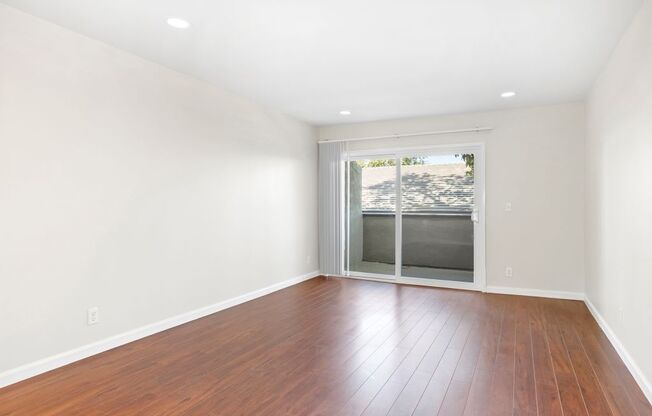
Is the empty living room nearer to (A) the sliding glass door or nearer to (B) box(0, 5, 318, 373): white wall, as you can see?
(B) box(0, 5, 318, 373): white wall

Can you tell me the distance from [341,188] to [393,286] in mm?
1749

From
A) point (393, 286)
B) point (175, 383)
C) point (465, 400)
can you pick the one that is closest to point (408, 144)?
point (393, 286)

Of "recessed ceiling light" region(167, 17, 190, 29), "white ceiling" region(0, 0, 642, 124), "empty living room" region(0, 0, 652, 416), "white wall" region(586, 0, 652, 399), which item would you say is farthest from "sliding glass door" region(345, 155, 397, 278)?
"recessed ceiling light" region(167, 17, 190, 29)

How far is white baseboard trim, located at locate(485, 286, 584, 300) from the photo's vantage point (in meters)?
4.73

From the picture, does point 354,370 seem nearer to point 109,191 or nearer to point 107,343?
point 107,343

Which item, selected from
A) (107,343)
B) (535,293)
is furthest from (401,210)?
(107,343)

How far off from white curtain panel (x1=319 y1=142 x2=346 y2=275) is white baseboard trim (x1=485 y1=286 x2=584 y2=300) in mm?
2293

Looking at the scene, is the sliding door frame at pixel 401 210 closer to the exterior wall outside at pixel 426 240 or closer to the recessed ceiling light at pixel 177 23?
the exterior wall outside at pixel 426 240

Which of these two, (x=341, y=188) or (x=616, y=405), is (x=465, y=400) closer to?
(x=616, y=405)

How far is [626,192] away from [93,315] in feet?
13.8

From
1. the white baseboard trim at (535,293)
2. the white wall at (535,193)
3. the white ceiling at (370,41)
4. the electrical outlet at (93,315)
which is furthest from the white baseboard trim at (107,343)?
the white wall at (535,193)

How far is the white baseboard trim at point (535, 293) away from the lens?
15.5ft

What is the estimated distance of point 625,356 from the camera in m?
2.82

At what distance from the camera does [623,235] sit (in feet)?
9.58
